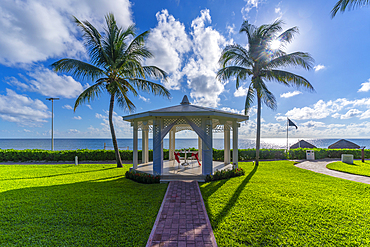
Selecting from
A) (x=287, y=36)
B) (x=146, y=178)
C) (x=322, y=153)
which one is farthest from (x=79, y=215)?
(x=322, y=153)

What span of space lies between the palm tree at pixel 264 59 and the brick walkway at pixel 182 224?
7.60m

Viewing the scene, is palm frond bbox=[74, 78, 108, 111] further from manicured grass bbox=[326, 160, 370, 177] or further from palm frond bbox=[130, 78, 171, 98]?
manicured grass bbox=[326, 160, 370, 177]

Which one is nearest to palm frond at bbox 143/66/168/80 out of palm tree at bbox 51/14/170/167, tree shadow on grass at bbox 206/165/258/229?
palm tree at bbox 51/14/170/167

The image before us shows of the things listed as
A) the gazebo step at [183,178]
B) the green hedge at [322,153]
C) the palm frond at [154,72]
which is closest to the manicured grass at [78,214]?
the gazebo step at [183,178]

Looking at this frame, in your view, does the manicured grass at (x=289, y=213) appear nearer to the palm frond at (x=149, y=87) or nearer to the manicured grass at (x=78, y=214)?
the manicured grass at (x=78, y=214)

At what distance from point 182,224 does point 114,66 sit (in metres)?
9.30

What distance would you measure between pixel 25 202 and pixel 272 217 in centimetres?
683

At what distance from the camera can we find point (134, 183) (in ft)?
22.1

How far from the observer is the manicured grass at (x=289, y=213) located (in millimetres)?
2961

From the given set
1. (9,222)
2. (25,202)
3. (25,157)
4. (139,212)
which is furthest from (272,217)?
(25,157)

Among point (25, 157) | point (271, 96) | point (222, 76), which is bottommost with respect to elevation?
point (25, 157)

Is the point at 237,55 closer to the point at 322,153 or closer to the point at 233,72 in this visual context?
the point at 233,72

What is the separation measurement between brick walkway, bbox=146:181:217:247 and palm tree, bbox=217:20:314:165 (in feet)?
24.9

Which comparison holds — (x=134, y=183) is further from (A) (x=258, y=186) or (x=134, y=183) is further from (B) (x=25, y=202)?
(A) (x=258, y=186)
